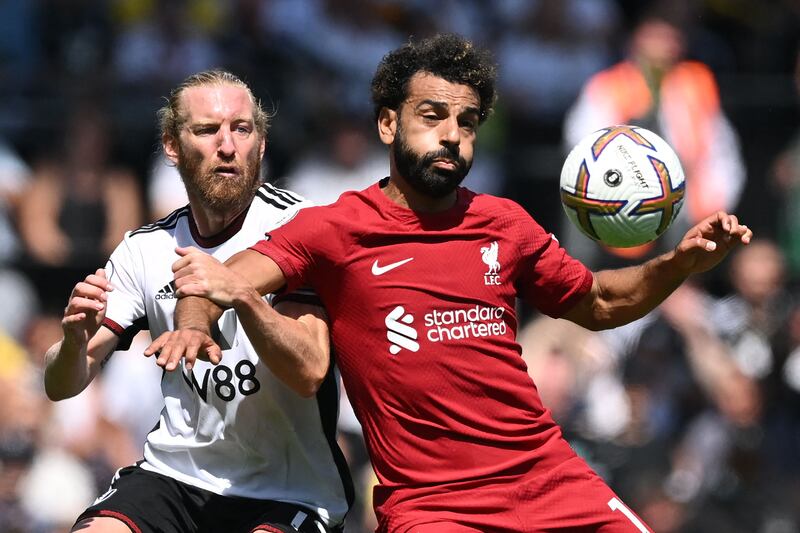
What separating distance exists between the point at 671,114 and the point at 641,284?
5584 mm

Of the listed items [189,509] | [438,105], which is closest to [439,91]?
[438,105]

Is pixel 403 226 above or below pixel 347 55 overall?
below

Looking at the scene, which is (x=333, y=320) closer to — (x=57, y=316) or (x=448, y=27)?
(x=57, y=316)

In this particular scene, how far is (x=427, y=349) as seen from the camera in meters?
5.50

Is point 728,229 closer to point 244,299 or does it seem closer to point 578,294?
point 578,294

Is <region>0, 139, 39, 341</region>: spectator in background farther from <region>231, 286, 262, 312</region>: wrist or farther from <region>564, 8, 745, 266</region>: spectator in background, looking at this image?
<region>231, 286, 262, 312</region>: wrist

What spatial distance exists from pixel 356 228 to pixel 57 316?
248 inches

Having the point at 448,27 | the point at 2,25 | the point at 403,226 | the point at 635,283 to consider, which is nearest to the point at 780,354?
the point at 448,27

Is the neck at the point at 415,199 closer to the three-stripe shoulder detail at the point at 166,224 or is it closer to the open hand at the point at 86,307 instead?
the three-stripe shoulder detail at the point at 166,224

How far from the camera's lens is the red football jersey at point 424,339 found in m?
5.46

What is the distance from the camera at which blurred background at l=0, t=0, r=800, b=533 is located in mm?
10625

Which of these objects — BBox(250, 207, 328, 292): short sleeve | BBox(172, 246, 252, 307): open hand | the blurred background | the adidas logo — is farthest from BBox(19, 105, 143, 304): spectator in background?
BBox(172, 246, 252, 307): open hand

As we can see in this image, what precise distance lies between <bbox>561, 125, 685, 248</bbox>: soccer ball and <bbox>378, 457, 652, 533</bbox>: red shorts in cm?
104

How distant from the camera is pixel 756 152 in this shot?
12297 millimetres
